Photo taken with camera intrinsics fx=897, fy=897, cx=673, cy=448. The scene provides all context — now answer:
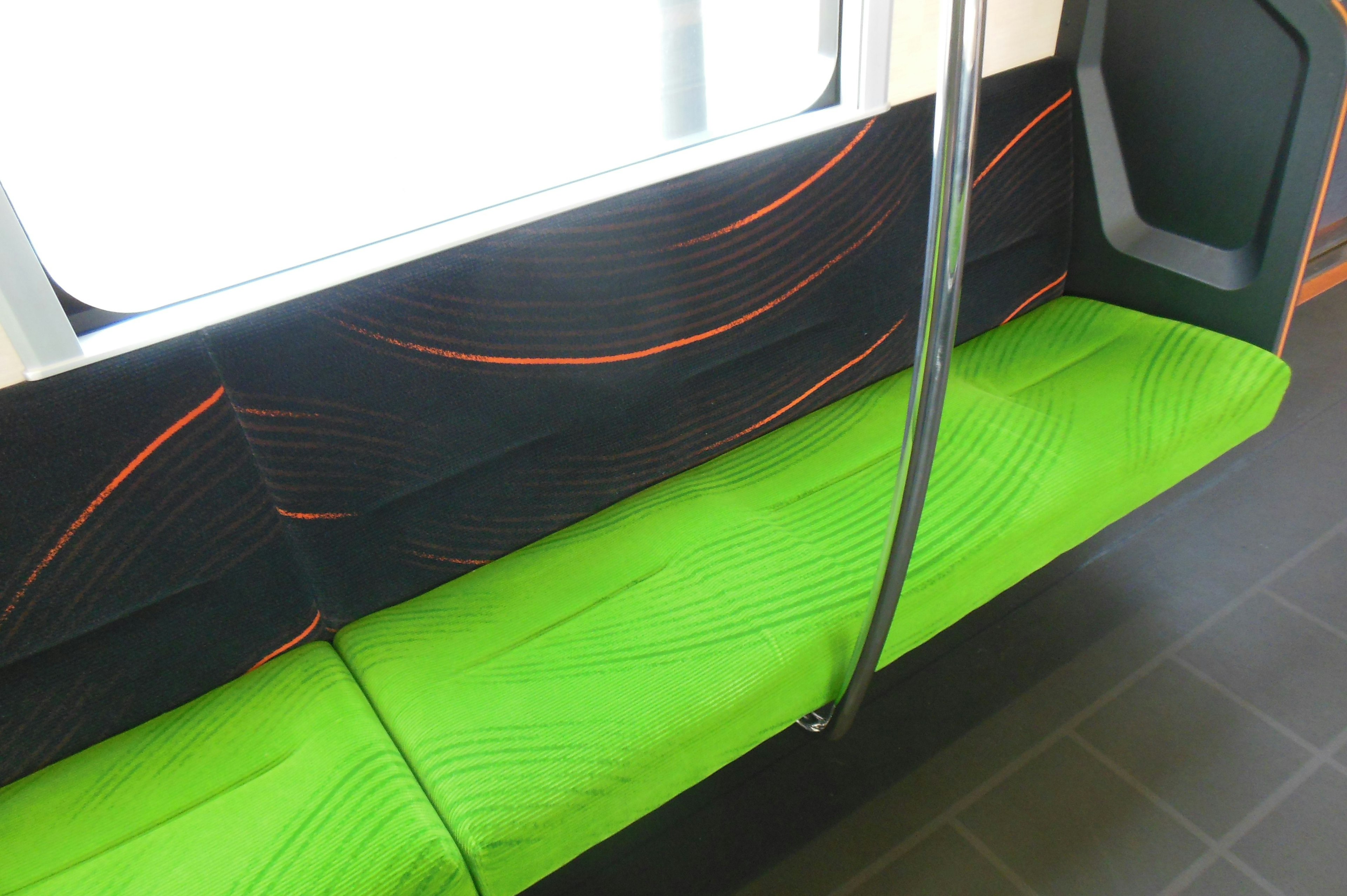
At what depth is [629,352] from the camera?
1.68m

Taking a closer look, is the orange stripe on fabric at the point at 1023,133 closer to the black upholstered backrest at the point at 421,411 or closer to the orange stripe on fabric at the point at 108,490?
the black upholstered backrest at the point at 421,411

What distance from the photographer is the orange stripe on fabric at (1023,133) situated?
202 centimetres

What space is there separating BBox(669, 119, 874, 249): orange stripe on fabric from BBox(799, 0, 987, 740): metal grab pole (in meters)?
0.60

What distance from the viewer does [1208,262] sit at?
79.7 inches

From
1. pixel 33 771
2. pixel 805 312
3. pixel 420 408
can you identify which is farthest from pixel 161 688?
pixel 805 312

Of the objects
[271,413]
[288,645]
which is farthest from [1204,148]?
[288,645]

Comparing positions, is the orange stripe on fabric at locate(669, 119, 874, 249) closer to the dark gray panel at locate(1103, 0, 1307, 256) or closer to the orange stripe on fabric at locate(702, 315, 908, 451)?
the orange stripe on fabric at locate(702, 315, 908, 451)

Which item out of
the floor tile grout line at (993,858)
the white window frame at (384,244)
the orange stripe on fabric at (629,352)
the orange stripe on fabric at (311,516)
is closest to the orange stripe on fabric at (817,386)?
the orange stripe on fabric at (629,352)

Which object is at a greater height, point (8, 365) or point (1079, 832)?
point (8, 365)

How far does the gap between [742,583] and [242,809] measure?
0.82 meters

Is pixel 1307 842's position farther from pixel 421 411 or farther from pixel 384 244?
pixel 384 244

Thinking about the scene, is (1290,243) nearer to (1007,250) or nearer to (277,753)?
(1007,250)

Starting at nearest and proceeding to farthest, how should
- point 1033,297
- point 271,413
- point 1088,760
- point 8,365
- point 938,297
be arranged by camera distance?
1. point 938,297
2. point 8,365
3. point 271,413
4. point 1088,760
5. point 1033,297

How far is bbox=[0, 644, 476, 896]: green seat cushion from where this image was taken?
1167mm
